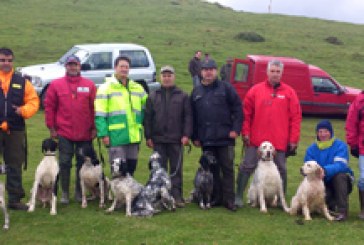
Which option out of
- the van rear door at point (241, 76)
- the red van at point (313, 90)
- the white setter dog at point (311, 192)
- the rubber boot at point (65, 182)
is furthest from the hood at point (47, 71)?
the white setter dog at point (311, 192)

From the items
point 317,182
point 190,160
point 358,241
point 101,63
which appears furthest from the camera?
point 101,63

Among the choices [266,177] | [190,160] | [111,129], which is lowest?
[190,160]

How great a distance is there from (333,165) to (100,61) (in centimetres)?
1196

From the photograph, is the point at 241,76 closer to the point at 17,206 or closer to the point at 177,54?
the point at 17,206

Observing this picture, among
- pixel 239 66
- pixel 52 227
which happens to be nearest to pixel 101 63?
pixel 239 66

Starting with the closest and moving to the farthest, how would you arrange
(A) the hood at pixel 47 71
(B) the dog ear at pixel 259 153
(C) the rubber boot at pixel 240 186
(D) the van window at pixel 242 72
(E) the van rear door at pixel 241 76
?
(B) the dog ear at pixel 259 153 < (C) the rubber boot at pixel 240 186 < (A) the hood at pixel 47 71 < (E) the van rear door at pixel 241 76 < (D) the van window at pixel 242 72

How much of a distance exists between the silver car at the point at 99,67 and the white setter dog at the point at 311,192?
37.5ft

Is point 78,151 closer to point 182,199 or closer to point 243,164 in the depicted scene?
point 182,199

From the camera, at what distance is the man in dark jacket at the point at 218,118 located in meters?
7.95

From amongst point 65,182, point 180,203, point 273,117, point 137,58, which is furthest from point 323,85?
point 65,182

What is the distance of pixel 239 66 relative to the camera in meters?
19.4

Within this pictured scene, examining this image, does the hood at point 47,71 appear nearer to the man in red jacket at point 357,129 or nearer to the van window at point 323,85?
the van window at point 323,85

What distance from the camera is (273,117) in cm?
802

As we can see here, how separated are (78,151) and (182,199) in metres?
1.80
